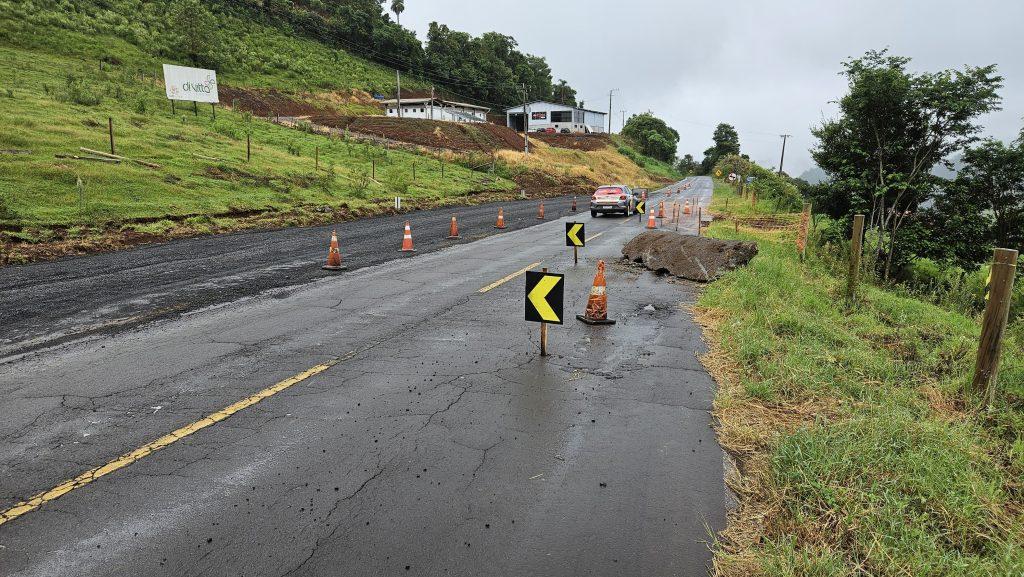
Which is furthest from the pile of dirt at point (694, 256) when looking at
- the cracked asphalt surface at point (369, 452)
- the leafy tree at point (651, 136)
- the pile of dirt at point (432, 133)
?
the leafy tree at point (651, 136)

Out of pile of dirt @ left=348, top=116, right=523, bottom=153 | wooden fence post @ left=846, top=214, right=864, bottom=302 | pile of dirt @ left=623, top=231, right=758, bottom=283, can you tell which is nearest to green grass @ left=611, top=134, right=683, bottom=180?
pile of dirt @ left=348, top=116, right=523, bottom=153

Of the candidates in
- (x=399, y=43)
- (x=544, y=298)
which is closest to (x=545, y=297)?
(x=544, y=298)

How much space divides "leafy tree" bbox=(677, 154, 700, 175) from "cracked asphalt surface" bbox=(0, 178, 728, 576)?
452 ft

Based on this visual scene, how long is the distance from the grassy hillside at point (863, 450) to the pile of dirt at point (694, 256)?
350 centimetres

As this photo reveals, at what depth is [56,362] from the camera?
613cm

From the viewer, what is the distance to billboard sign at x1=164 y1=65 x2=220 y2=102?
34.1 m

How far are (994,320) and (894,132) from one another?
12.3m

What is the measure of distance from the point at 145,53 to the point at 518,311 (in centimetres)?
5868

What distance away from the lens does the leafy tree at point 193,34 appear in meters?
55.8

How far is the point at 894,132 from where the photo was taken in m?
14.9

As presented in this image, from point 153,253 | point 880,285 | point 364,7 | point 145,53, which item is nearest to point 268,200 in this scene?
point 153,253

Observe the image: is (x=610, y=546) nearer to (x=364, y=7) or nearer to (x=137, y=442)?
(x=137, y=442)

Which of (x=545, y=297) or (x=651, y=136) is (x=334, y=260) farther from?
(x=651, y=136)

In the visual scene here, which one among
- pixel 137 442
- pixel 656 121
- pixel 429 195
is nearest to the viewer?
pixel 137 442
